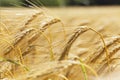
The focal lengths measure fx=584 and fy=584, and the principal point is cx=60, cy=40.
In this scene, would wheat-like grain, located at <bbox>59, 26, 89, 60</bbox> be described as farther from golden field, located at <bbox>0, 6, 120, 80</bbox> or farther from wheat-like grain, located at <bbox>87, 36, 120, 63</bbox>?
wheat-like grain, located at <bbox>87, 36, 120, 63</bbox>

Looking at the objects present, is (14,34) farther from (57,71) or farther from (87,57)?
(57,71)

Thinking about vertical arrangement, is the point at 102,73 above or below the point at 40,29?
below

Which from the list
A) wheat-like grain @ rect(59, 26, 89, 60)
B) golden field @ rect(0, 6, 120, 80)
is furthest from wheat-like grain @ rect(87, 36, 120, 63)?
wheat-like grain @ rect(59, 26, 89, 60)

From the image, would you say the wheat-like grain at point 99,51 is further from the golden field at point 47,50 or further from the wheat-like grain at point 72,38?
the wheat-like grain at point 72,38

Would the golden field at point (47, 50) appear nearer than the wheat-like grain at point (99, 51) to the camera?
Yes

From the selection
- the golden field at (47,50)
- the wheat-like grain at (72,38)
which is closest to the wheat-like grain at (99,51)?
the golden field at (47,50)

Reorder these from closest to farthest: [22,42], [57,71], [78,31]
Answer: [57,71]
[78,31]
[22,42]

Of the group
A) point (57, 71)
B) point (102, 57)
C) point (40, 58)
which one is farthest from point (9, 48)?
point (57, 71)

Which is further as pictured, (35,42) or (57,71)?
(35,42)

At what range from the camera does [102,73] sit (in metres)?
2.76

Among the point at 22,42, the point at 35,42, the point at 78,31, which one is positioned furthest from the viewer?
the point at 35,42

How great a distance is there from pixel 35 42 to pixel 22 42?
0.24 m

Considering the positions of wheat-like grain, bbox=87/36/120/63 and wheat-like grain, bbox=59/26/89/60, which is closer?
wheat-like grain, bbox=59/26/89/60

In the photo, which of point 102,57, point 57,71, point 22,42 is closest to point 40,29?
point 22,42
